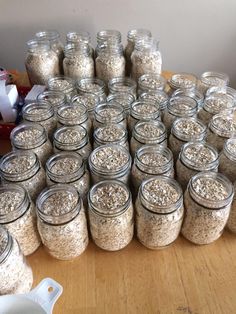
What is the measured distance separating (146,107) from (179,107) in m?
0.12

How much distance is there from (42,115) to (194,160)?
0.54 metres

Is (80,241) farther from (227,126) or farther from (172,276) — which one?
(227,126)

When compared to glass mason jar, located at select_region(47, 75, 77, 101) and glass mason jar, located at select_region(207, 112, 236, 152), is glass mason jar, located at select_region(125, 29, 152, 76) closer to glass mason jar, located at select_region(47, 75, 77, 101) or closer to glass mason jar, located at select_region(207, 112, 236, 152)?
glass mason jar, located at select_region(47, 75, 77, 101)

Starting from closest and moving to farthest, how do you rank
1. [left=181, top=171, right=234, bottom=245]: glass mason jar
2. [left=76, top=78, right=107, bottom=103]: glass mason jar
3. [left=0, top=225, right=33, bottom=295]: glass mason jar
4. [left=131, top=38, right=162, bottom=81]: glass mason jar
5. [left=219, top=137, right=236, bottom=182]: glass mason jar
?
[left=0, top=225, right=33, bottom=295]: glass mason jar → [left=181, top=171, right=234, bottom=245]: glass mason jar → [left=219, top=137, right=236, bottom=182]: glass mason jar → [left=76, top=78, right=107, bottom=103]: glass mason jar → [left=131, top=38, right=162, bottom=81]: glass mason jar

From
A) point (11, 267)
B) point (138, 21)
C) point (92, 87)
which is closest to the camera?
point (11, 267)

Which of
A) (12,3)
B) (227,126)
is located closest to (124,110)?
(227,126)

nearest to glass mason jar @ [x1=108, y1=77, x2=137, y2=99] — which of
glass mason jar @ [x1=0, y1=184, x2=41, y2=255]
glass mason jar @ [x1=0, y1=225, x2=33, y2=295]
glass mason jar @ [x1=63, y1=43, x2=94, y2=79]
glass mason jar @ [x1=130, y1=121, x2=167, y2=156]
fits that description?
glass mason jar @ [x1=63, y1=43, x2=94, y2=79]

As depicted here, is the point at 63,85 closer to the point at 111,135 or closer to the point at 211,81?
the point at 111,135

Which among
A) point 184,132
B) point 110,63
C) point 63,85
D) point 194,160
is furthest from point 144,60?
point 194,160

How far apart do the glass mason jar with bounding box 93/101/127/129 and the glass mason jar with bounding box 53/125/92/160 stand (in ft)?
0.24

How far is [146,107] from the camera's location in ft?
3.63

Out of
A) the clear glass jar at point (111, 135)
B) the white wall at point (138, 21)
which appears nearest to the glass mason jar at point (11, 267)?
the clear glass jar at point (111, 135)

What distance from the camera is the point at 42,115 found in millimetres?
1075

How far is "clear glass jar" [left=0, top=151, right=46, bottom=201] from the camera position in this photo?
84 cm
